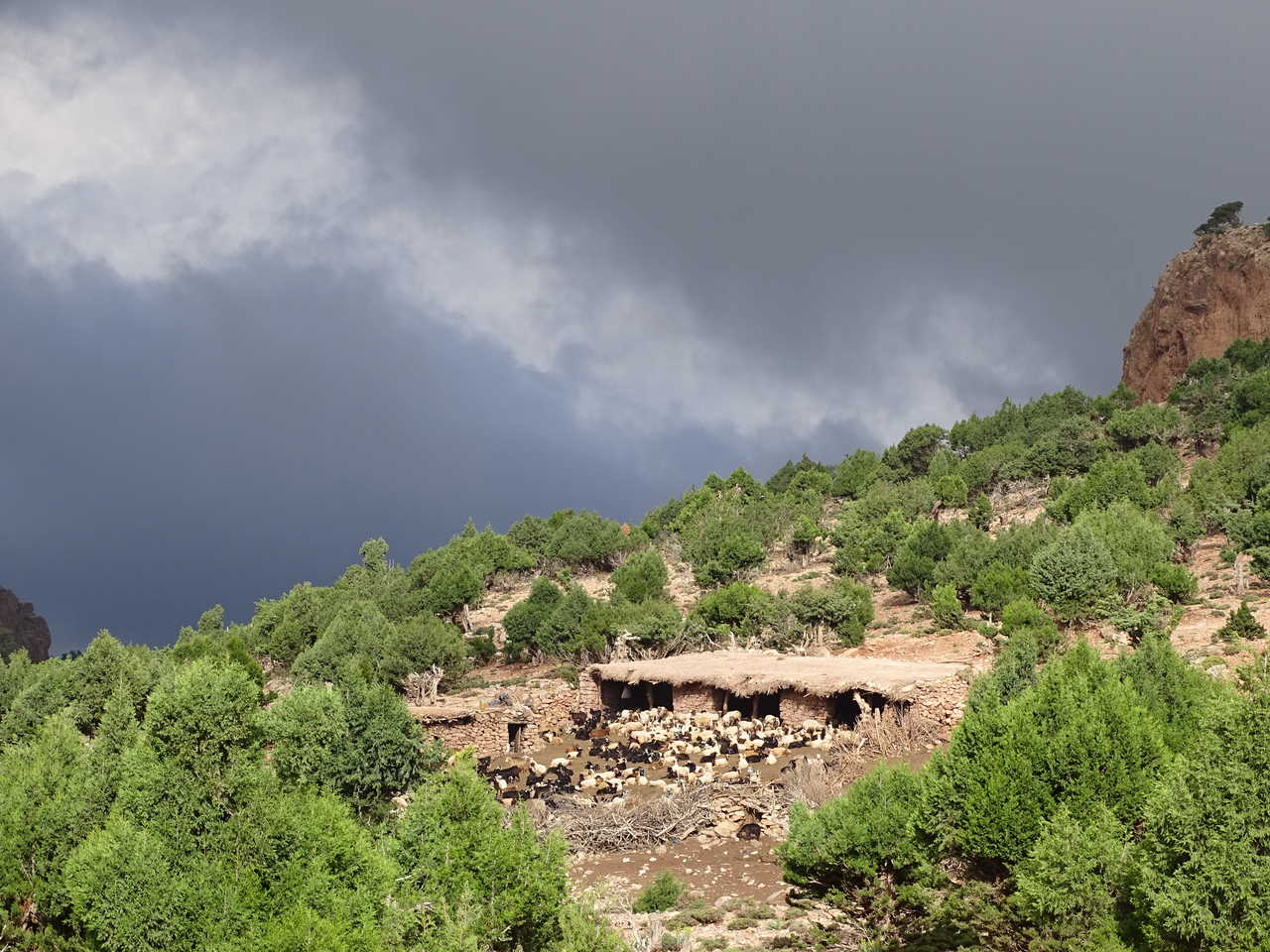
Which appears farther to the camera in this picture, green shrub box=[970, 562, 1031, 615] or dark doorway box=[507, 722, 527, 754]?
green shrub box=[970, 562, 1031, 615]

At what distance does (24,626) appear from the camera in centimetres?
9762

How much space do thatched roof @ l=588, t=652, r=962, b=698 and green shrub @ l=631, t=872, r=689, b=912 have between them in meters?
9.50

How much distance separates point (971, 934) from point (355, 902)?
8619 millimetres

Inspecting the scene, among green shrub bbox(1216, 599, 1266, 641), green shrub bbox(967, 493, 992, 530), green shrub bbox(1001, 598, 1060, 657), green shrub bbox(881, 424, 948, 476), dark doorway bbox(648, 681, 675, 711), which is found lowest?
dark doorway bbox(648, 681, 675, 711)

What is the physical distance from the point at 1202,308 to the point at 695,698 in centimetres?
8304

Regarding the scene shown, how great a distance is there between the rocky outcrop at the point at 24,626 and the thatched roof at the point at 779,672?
8595 cm

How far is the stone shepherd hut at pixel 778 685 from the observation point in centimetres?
2392

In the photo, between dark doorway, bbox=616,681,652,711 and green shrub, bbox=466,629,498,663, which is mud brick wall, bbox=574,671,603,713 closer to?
dark doorway, bbox=616,681,652,711

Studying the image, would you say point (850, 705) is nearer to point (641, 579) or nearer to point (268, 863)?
point (268, 863)

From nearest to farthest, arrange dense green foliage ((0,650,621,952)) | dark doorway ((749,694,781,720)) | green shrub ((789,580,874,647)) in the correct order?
dense green foliage ((0,650,621,952)) → dark doorway ((749,694,781,720)) → green shrub ((789,580,874,647))

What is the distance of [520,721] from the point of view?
29516 millimetres

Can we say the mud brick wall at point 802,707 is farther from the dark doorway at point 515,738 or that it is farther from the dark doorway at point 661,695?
the dark doorway at point 515,738

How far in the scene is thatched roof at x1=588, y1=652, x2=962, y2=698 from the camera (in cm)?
2475

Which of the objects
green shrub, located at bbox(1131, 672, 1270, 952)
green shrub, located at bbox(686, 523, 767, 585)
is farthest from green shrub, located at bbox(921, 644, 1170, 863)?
green shrub, located at bbox(686, 523, 767, 585)
